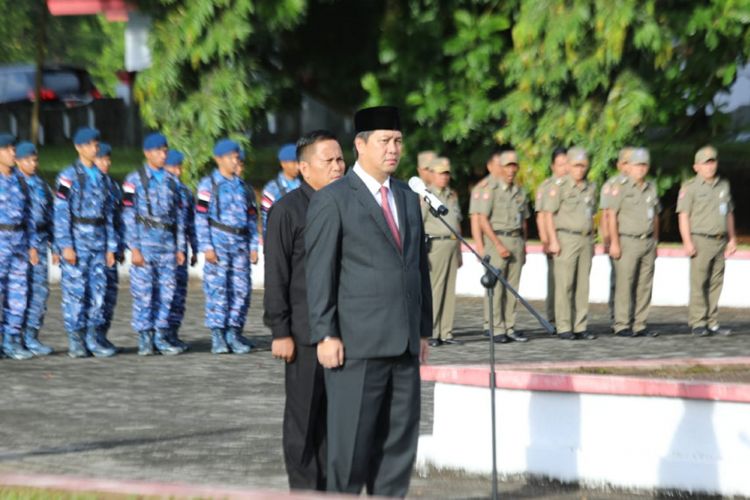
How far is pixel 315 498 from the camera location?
22.3 feet

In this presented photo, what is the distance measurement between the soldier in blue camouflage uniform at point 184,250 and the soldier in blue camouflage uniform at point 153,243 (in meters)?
0.06

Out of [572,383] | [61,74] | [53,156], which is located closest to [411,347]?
[572,383]

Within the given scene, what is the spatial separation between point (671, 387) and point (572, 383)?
22.2 inches

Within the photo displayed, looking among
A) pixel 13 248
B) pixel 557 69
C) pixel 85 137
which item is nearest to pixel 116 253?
pixel 13 248

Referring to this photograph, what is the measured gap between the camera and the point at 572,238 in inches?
659

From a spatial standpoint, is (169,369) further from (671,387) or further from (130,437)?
(671,387)

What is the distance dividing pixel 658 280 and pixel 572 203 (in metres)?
4.35

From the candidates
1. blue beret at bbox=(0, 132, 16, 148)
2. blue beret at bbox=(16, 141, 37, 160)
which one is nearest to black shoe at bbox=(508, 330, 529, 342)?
blue beret at bbox=(16, 141, 37, 160)

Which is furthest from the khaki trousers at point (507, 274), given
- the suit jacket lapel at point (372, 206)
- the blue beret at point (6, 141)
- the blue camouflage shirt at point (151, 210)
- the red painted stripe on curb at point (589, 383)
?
the suit jacket lapel at point (372, 206)

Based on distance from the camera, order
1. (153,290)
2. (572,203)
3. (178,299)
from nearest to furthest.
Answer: (153,290) → (178,299) → (572,203)

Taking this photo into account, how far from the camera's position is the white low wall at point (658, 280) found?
20.2m

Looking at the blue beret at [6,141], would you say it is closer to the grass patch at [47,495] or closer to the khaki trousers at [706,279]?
the khaki trousers at [706,279]

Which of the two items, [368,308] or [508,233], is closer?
[368,308]

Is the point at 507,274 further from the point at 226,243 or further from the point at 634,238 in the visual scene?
the point at 226,243
